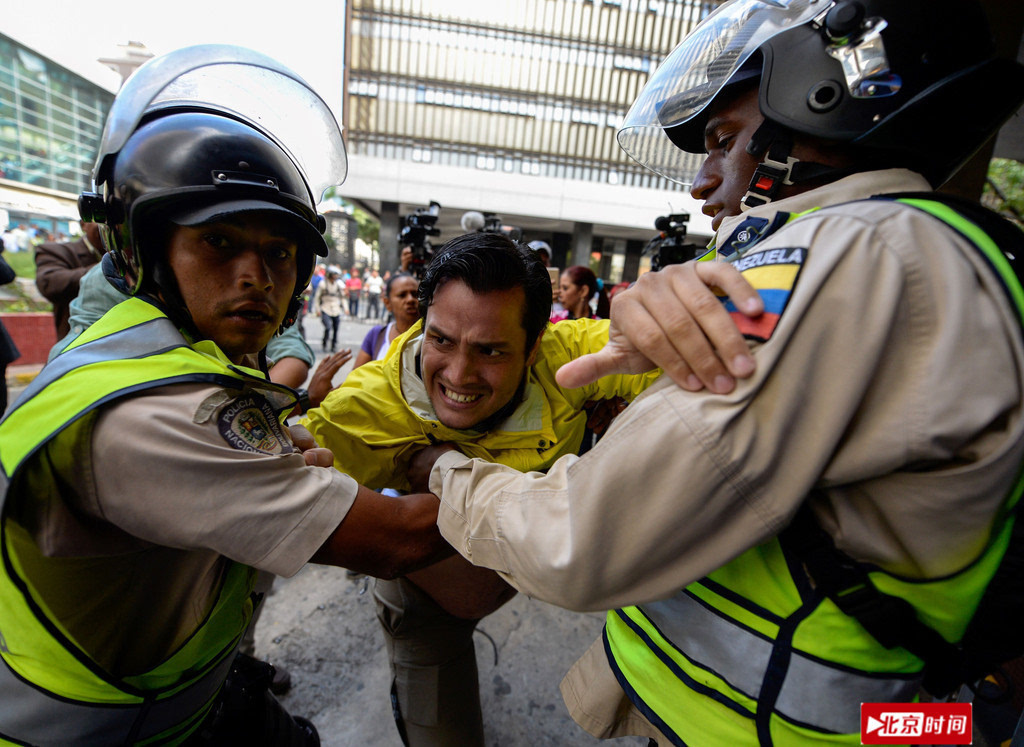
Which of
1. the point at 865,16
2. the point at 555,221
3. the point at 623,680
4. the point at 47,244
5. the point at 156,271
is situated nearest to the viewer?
the point at 865,16

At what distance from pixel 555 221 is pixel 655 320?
19.6m

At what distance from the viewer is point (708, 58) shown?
1.31 m

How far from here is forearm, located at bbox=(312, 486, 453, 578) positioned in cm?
102

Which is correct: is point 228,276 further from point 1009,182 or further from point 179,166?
point 1009,182

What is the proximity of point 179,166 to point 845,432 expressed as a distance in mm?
1536

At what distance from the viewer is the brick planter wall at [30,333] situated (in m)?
7.29

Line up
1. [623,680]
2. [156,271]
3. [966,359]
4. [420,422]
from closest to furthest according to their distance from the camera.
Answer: [966,359], [623,680], [156,271], [420,422]

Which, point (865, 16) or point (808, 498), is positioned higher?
point (865, 16)

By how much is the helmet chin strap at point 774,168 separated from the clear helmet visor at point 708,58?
0.54 ft

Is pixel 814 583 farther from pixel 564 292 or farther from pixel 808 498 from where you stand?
pixel 564 292

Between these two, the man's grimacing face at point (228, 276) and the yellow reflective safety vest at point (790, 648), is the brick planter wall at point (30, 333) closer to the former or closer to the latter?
the man's grimacing face at point (228, 276)

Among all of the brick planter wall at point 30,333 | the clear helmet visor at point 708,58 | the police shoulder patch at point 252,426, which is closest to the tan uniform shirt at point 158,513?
the police shoulder patch at point 252,426

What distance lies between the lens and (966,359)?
59 cm

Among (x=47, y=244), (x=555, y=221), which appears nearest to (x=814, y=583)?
(x=47, y=244)
